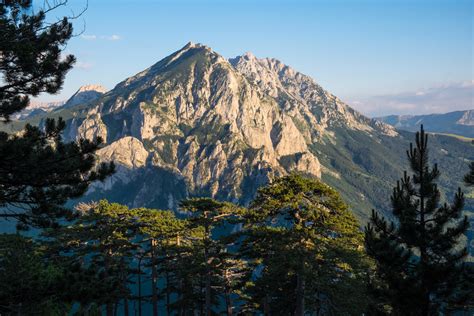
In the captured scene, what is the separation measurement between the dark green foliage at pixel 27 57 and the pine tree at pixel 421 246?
18.1 meters

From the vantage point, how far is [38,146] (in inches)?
737

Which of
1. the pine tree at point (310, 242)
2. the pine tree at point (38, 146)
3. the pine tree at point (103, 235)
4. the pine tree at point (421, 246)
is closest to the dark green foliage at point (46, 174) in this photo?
the pine tree at point (38, 146)

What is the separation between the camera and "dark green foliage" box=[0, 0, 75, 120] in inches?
651

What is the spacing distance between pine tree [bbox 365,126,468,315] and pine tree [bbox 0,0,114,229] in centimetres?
1543

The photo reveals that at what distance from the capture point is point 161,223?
44.2 m

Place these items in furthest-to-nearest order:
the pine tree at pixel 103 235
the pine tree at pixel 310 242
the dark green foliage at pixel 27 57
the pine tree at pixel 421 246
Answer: the pine tree at pixel 103 235, the pine tree at pixel 310 242, the pine tree at pixel 421 246, the dark green foliage at pixel 27 57

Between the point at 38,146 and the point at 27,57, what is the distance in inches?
162

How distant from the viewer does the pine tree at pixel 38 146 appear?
1714 centimetres

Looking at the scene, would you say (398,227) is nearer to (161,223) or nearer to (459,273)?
(459,273)

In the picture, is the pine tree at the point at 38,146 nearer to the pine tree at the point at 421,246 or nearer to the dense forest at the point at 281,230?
the dense forest at the point at 281,230

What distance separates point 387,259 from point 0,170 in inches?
773

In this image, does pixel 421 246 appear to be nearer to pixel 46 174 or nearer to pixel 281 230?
pixel 281 230

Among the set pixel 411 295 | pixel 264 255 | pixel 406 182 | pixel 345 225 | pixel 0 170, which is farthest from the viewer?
pixel 264 255

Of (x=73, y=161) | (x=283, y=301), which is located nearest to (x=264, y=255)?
(x=283, y=301)
